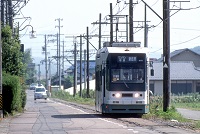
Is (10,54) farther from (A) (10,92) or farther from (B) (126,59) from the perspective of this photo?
(B) (126,59)

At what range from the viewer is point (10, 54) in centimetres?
3866

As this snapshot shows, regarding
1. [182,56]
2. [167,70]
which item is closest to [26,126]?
[167,70]

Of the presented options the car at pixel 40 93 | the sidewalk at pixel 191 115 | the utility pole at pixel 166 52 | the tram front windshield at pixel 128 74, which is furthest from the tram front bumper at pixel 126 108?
the car at pixel 40 93

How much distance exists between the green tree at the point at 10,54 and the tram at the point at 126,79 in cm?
887

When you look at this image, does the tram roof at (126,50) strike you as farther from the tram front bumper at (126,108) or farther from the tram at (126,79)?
the tram front bumper at (126,108)

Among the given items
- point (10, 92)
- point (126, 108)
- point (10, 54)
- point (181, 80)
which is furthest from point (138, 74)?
point (181, 80)

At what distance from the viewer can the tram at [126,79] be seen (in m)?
31.5

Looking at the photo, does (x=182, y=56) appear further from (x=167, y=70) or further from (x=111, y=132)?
(x=111, y=132)

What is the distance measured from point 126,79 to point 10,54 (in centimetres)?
1014

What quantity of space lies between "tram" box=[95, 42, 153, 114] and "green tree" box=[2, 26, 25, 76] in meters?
8.87

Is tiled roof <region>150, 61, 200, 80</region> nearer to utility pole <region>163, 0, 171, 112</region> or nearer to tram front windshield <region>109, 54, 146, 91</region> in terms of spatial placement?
utility pole <region>163, 0, 171, 112</region>

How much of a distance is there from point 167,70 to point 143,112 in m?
3.24

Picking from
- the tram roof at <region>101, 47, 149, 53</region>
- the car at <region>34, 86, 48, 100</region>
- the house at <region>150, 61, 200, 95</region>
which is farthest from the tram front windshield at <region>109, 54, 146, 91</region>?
the house at <region>150, 61, 200, 95</region>

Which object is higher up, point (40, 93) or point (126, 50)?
point (126, 50)
